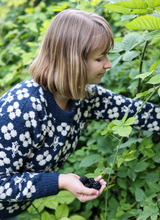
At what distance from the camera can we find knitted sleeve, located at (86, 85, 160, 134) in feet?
4.08

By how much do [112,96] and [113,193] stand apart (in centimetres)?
57

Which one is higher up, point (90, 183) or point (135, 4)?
point (135, 4)

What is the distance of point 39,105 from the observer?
102 centimetres

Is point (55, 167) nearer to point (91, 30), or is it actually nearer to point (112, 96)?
point (112, 96)

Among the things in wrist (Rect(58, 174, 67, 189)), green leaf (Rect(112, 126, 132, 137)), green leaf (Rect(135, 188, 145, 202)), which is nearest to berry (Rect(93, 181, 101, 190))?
wrist (Rect(58, 174, 67, 189))

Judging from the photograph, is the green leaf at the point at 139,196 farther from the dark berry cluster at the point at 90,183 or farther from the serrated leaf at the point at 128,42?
the serrated leaf at the point at 128,42

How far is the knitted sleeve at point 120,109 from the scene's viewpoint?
1.24 meters

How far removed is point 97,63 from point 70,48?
0.41ft

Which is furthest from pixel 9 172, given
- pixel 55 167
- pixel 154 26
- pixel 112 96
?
pixel 154 26

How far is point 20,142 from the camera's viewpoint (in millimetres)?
988

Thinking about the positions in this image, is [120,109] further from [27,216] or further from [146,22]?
[27,216]

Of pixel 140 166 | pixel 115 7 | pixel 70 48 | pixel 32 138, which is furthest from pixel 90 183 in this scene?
pixel 115 7

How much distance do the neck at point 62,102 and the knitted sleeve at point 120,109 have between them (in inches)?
6.2

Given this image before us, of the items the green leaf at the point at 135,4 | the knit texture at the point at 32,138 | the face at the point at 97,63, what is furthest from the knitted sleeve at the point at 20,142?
the green leaf at the point at 135,4
